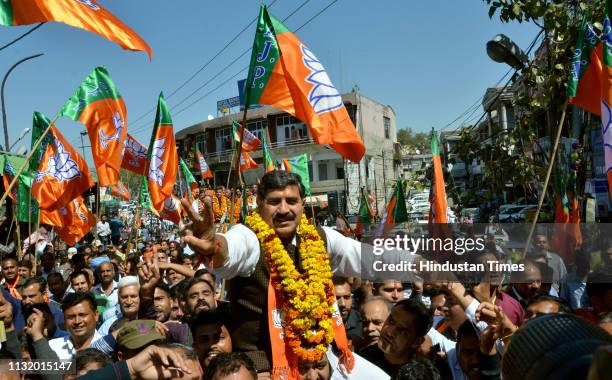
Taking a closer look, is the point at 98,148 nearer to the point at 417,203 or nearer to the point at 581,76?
the point at 581,76

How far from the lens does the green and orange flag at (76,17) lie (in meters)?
3.96

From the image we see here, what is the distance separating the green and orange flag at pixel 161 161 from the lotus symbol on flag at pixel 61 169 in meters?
1.10

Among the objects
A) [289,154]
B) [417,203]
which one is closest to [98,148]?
[417,203]

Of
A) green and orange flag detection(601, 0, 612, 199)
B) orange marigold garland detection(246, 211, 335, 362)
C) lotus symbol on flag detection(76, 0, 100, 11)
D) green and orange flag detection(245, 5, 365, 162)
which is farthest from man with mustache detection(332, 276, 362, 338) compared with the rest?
lotus symbol on flag detection(76, 0, 100, 11)

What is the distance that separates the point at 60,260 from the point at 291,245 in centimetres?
1332

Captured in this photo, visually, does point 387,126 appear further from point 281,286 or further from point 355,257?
point 281,286

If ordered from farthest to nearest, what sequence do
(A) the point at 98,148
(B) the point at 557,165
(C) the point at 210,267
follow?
(A) the point at 98,148
(B) the point at 557,165
(C) the point at 210,267

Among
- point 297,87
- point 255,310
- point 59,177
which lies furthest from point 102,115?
point 255,310

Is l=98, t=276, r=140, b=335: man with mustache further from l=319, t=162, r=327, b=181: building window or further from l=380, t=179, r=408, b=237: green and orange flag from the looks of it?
l=319, t=162, r=327, b=181: building window

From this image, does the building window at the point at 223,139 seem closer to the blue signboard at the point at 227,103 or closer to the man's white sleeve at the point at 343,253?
the blue signboard at the point at 227,103

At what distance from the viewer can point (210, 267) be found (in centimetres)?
287

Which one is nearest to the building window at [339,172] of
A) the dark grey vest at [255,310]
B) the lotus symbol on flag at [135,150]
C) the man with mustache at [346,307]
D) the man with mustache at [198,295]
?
the lotus symbol on flag at [135,150]

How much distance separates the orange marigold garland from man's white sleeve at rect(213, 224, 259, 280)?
0.30 ft

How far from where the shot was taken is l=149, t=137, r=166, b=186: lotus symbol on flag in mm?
9141
